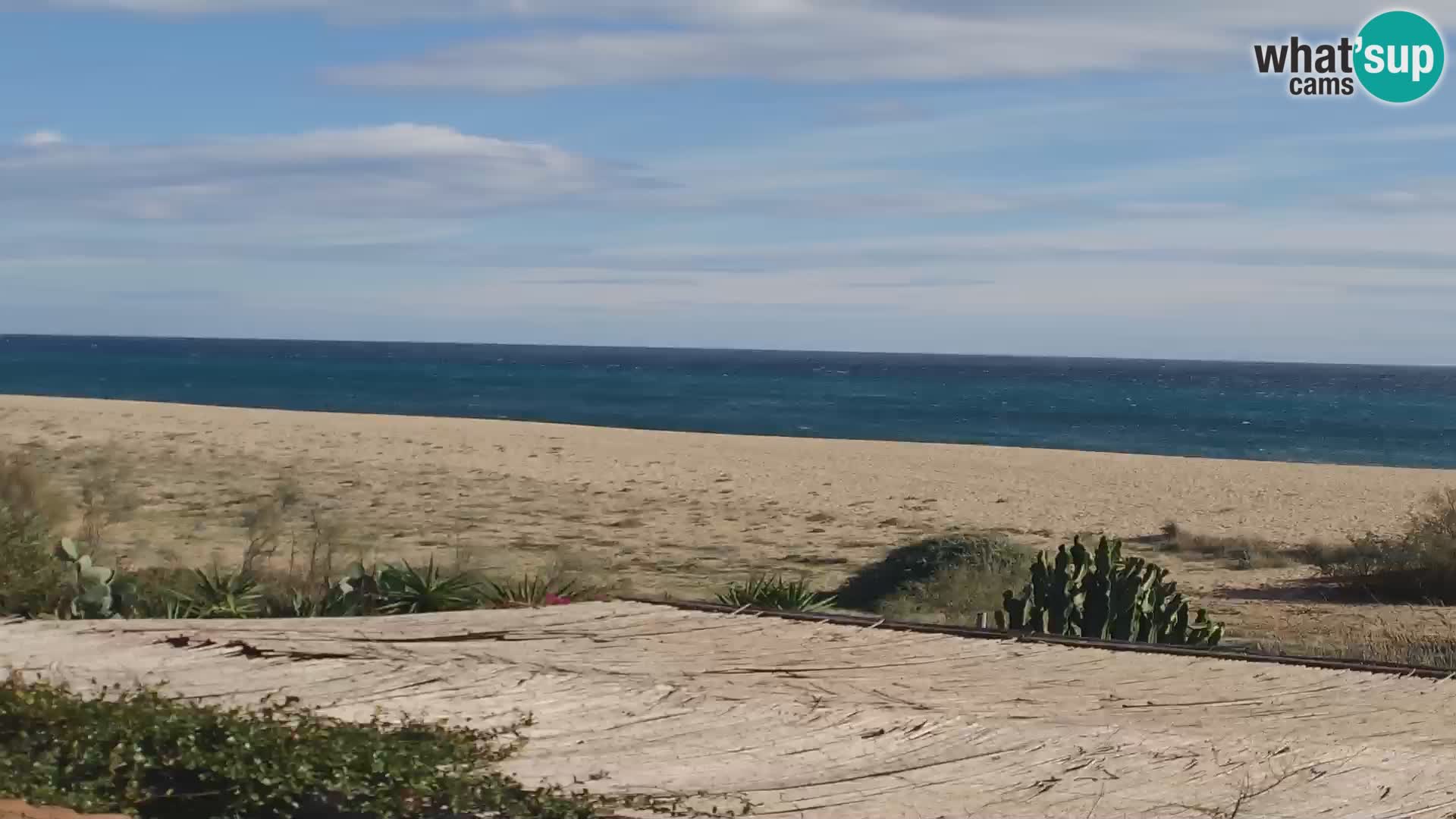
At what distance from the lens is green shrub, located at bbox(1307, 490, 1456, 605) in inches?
663

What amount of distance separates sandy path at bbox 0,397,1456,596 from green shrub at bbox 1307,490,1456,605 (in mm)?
5363

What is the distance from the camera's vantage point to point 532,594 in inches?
398

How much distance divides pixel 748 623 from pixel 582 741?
8.34 feet

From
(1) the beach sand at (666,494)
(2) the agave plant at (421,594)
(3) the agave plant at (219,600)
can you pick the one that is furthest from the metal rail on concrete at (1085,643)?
(1) the beach sand at (666,494)

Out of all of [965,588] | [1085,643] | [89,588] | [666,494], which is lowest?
[666,494]

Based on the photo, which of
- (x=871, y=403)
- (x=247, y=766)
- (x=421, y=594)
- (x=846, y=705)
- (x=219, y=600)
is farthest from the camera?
(x=871, y=403)

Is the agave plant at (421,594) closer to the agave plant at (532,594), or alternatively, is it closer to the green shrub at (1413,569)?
the agave plant at (532,594)

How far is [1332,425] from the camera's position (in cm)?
7869

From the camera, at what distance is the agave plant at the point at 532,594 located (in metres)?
9.88

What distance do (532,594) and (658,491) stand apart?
17228 millimetres

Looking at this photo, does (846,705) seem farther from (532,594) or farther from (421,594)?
(421,594)

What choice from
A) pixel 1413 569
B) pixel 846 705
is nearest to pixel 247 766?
pixel 846 705

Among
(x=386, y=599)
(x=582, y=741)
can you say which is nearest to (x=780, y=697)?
(x=582, y=741)

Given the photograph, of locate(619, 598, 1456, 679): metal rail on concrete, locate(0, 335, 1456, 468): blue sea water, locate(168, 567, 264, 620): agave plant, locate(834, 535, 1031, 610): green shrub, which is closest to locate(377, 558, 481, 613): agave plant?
locate(168, 567, 264, 620): agave plant
